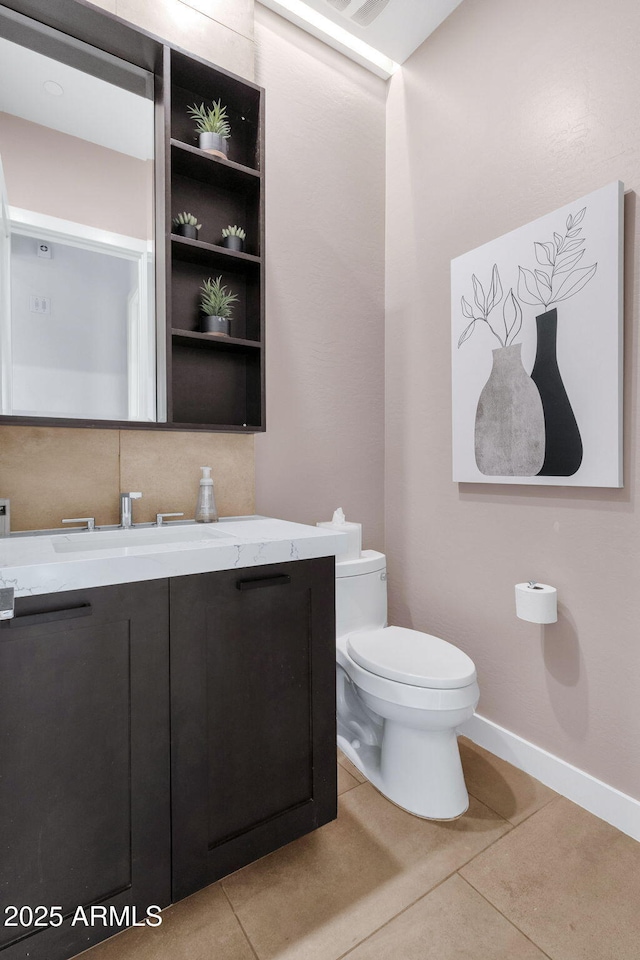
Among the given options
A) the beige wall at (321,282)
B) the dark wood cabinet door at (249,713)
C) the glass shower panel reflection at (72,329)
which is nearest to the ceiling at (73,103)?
the glass shower panel reflection at (72,329)

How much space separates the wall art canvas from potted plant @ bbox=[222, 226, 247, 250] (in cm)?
83

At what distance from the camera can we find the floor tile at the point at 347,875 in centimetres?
113

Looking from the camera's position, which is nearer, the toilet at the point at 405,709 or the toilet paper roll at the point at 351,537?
the toilet at the point at 405,709

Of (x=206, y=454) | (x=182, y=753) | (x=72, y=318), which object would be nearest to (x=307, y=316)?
(x=206, y=454)

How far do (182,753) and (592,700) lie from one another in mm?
1228

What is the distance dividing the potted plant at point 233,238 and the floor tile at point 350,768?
1.86 meters

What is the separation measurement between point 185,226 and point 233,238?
0.54 feet

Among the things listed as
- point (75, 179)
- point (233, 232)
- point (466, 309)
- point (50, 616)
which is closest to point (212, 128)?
point (233, 232)

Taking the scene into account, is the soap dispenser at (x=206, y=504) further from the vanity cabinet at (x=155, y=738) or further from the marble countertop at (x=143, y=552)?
the vanity cabinet at (x=155, y=738)

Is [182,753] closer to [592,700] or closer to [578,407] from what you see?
[592,700]

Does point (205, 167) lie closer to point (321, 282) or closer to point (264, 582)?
point (321, 282)

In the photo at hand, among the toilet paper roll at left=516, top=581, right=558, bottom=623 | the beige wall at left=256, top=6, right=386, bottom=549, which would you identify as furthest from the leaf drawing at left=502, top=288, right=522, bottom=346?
the toilet paper roll at left=516, top=581, right=558, bottom=623

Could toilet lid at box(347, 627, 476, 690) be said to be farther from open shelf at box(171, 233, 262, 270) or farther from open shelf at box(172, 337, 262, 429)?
open shelf at box(171, 233, 262, 270)

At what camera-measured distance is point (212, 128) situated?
169 cm
